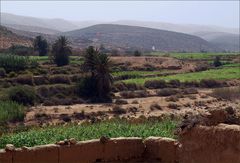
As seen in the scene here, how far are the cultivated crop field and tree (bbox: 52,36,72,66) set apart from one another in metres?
0.95

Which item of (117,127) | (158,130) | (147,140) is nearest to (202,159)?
(147,140)

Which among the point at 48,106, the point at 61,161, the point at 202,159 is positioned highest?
the point at 202,159

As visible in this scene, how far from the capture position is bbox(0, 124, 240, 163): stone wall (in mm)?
11086

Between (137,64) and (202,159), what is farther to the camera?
(137,64)

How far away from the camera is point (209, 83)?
6500cm

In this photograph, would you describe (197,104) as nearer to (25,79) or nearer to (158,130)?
(25,79)

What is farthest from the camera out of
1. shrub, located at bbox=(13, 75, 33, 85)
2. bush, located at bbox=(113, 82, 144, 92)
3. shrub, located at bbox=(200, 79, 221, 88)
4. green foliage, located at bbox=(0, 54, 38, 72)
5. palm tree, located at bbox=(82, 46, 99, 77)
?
shrub, located at bbox=(200, 79, 221, 88)

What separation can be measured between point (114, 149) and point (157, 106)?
3106 cm

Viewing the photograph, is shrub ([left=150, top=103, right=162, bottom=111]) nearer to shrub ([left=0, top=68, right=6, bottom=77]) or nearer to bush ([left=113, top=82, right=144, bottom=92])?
bush ([left=113, top=82, right=144, bottom=92])

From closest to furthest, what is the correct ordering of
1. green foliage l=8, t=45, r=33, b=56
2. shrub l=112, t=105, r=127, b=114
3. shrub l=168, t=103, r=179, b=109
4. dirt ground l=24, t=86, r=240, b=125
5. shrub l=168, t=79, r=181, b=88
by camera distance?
dirt ground l=24, t=86, r=240, b=125 < shrub l=112, t=105, r=127, b=114 < shrub l=168, t=103, r=179, b=109 < shrub l=168, t=79, r=181, b=88 < green foliage l=8, t=45, r=33, b=56

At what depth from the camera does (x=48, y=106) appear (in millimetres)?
46969

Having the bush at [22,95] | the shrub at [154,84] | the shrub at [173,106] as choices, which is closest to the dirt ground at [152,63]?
the shrub at [154,84]

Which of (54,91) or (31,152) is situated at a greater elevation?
(31,152)

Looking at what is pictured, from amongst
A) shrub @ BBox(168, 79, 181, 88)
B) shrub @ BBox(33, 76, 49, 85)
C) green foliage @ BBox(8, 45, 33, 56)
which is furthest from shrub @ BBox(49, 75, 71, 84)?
green foliage @ BBox(8, 45, 33, 56)
